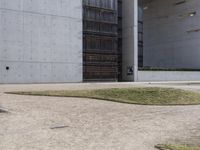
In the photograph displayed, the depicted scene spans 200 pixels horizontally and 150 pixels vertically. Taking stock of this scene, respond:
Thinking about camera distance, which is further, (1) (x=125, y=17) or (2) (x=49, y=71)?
(1) (x=125, y=17)

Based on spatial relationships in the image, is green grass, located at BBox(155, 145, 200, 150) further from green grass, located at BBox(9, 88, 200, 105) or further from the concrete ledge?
the concrete ledge

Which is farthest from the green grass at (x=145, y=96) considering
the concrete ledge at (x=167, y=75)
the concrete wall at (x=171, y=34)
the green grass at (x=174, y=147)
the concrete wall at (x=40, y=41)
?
the concrete wall at (x=171, y=34)

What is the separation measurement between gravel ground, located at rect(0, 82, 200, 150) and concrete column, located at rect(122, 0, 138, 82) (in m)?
33.6

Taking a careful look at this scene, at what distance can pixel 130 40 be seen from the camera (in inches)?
1891

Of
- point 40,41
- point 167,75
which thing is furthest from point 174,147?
point 167,75

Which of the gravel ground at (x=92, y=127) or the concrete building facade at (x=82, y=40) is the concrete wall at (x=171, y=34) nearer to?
the concrete building facade at (x=82, y=40)

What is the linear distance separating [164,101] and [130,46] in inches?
1281

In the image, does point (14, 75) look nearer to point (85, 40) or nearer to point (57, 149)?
point (85, 40)

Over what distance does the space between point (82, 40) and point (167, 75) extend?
49.5 feet

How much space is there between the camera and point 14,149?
6953 millimetres

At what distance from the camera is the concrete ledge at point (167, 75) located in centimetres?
4712

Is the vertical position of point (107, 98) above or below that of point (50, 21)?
below

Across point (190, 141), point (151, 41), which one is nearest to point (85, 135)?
point (190, 141)

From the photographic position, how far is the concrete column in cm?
4704
